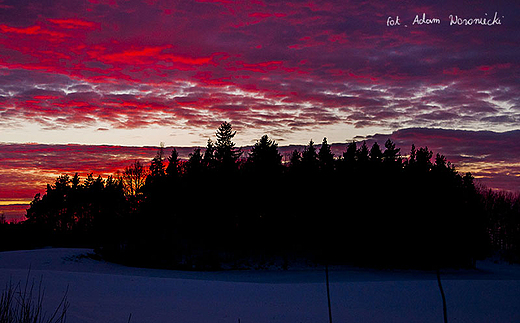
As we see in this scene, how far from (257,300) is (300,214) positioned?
24.2 metres

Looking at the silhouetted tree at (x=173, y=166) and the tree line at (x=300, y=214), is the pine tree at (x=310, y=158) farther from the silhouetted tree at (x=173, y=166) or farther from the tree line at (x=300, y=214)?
the silhouetted tree at (x=173, y=166)

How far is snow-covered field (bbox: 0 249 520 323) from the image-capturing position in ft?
68.3

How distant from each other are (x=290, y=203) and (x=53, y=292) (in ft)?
100

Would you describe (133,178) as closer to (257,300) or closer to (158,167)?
(158,167)

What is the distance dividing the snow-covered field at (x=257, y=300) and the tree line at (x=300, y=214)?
38.8ft

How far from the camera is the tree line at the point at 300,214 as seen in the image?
46562mm

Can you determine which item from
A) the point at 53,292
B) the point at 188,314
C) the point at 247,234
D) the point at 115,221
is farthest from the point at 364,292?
the point at 115,221

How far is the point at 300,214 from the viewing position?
4916 cm

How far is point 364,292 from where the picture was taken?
29203 millimetres

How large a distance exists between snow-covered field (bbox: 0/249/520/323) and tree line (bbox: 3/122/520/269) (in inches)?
466

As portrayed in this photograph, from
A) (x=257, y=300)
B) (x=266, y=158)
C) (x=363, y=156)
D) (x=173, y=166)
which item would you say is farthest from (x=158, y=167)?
(x=257, y=300)

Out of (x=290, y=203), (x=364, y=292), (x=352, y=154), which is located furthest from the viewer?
(x=352, y=154)

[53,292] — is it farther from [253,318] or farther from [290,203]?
[290,203]

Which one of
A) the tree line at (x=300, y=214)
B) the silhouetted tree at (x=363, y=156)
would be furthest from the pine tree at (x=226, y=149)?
the silhouetted tree at (x=363, y=156)
